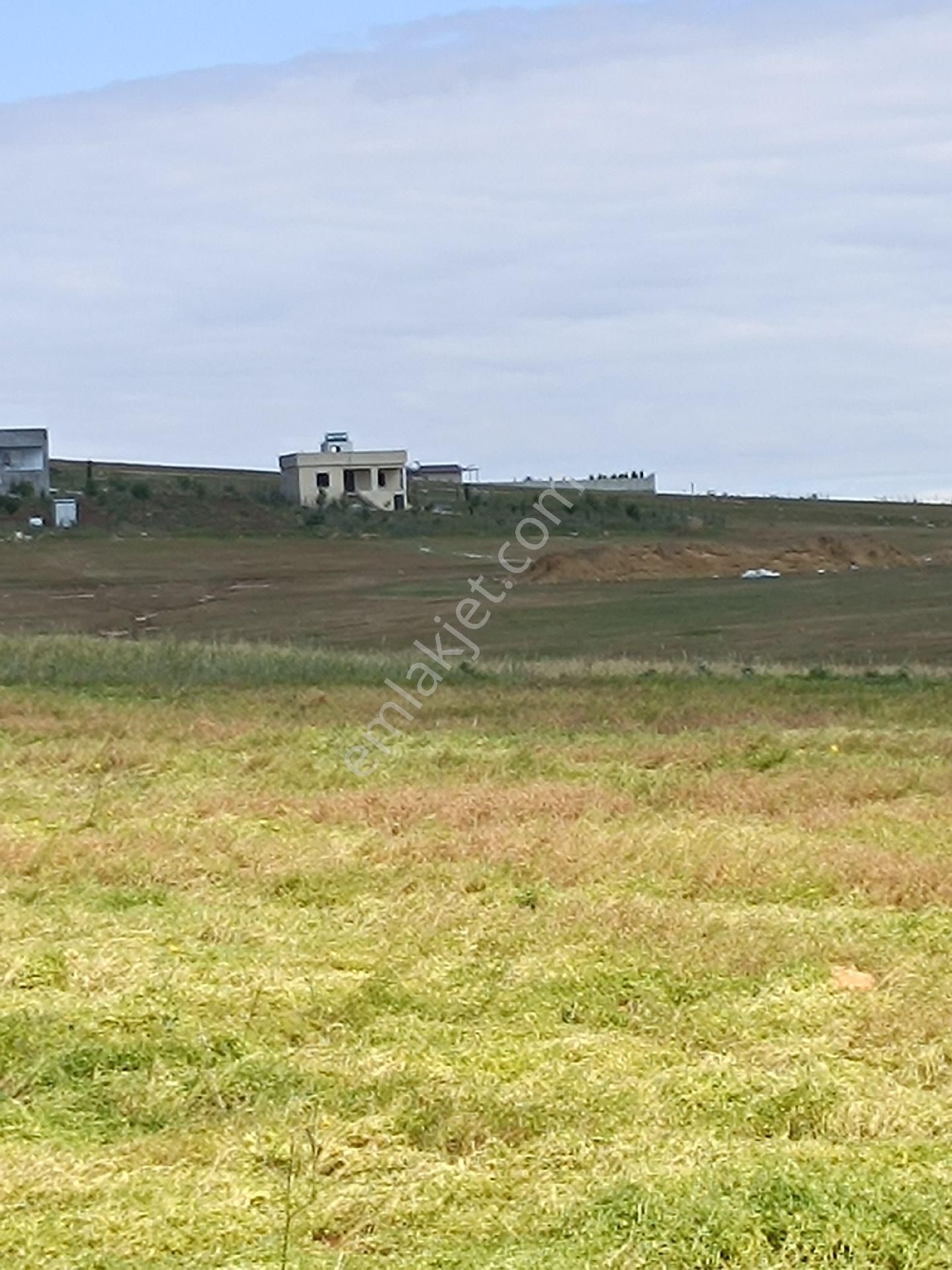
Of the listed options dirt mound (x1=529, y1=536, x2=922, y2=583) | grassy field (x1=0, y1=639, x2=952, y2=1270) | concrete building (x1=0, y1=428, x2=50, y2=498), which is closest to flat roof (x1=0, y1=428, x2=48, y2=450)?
concrete building (x1=0, y1=428, x2=50, y2=498)

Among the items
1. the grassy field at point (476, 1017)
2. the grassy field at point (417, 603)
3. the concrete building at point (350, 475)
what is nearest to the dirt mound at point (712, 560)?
the grassy field at point (417, 603)

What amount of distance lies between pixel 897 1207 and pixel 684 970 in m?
3.17

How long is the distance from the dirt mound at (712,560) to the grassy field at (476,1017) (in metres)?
40.9

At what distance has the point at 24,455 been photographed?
86000 millimetres

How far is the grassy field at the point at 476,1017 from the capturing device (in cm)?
Answer: 557

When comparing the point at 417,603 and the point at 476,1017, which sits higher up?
the point at 417,603

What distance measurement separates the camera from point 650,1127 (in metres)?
6.54

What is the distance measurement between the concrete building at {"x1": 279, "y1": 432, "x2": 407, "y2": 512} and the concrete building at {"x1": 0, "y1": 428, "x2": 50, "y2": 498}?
35.1 feet

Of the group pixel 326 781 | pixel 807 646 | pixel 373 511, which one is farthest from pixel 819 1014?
pixel 373 511

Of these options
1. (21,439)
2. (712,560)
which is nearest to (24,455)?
(21,439)

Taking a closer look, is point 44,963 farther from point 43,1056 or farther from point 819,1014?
point 819,1014

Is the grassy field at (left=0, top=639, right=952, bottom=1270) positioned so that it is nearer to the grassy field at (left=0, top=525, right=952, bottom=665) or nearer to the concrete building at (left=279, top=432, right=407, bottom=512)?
the grassy field at (left=0, top=525, right=952, bottom=665)

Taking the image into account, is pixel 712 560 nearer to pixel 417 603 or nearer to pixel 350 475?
pixel 417 603

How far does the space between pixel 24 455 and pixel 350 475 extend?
14.3 meters
